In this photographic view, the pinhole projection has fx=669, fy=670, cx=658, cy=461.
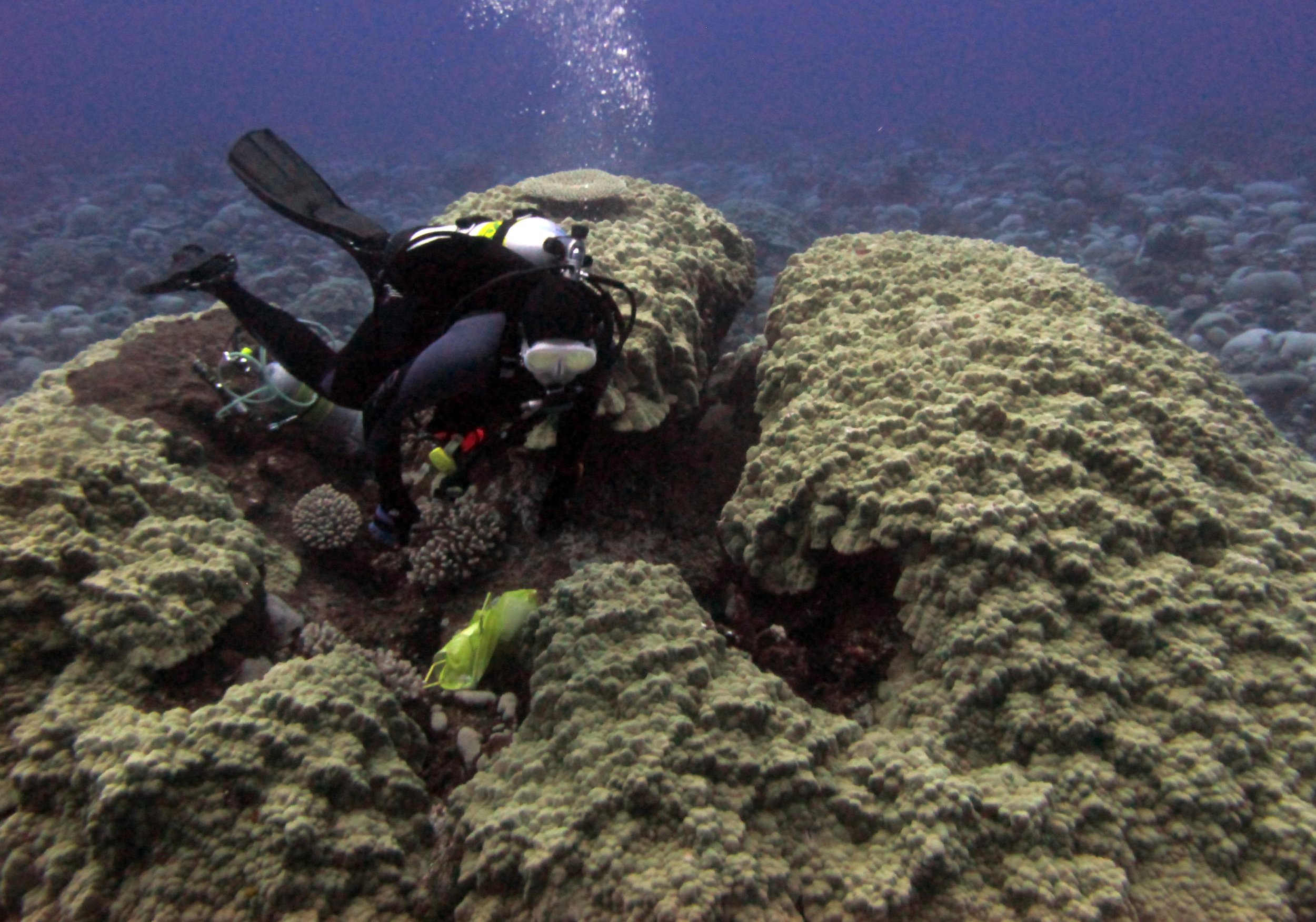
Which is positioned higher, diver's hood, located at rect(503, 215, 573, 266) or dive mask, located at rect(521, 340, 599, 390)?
diver's hood, located at rect(503, 215, 573, 266)

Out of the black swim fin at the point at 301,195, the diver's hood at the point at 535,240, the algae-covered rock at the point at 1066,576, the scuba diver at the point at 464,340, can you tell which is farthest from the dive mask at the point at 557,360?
the black swim fin at the point at 301,195

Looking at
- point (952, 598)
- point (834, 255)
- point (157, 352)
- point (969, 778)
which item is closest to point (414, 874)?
point (969, 778)

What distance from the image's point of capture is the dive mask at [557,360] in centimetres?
261

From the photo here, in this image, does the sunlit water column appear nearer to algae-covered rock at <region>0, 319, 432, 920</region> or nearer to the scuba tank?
the scuba tank

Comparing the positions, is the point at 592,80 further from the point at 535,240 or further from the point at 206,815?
the point at 206,815

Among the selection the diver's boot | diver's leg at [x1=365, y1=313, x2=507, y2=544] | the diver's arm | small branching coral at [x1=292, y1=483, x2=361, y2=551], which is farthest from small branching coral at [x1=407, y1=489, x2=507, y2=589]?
the diver's boot

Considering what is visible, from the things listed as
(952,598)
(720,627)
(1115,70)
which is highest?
(1115,70)

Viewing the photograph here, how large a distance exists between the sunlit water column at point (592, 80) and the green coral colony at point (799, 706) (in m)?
30.2

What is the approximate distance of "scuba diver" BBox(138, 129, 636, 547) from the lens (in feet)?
8.69

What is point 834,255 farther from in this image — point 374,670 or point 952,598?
point 374,670

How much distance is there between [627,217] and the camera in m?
5.73

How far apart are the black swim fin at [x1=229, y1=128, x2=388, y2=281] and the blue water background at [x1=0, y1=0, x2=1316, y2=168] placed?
34.3 m

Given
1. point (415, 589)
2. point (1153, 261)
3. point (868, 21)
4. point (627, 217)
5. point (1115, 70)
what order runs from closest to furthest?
point (415, 589)
point (627, 217)
point (1153, 261)
point (1115, 70)
point (868, 21)

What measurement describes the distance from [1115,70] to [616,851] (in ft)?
267
